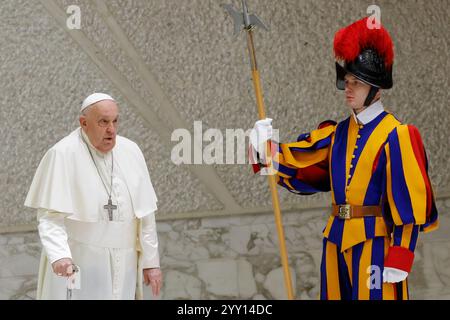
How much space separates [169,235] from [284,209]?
0.58 m

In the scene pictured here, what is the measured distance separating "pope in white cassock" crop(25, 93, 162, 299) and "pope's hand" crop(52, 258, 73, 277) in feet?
0.24

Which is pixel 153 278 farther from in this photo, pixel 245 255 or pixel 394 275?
pixel 245 255

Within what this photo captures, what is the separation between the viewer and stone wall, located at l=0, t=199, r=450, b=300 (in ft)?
16.0

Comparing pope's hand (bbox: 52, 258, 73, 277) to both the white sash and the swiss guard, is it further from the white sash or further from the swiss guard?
the swiss guard

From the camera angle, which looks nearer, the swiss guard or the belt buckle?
the swiss guard

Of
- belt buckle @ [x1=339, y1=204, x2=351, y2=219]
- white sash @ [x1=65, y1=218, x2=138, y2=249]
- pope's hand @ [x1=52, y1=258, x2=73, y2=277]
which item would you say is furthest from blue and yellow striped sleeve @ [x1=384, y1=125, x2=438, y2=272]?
pope's hand @ [x1=52, y1=258, x2=73, y2=277]

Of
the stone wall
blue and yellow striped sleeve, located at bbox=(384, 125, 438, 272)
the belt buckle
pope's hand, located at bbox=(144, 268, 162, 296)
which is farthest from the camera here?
the stone wall

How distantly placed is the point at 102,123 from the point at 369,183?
98 centimetres

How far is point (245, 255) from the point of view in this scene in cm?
490

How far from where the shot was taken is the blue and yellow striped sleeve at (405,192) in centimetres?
339

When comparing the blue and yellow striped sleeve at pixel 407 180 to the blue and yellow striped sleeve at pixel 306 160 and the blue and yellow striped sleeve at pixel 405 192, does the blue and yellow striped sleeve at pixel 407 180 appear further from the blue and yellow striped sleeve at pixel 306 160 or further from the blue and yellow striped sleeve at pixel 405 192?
the blue and yellow striped sleeve at pixel 306 160

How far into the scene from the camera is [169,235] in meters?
4.89

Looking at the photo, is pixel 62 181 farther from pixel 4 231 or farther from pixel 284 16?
pixel 284 16

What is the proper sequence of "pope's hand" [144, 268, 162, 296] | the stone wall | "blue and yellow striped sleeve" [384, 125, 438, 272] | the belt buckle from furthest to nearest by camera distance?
the stone wall
"pope's hand" [144, 268, 162, 296]
the belt buckle
"blue and yellow striped sleeve" [384, 125, 438, 272]
